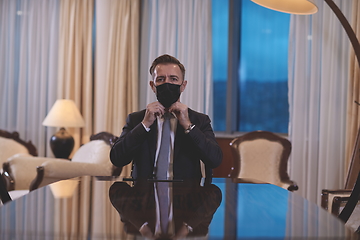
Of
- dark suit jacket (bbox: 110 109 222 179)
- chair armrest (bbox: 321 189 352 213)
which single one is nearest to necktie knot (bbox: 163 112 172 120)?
dark suit jacket (bbox: 110 109 222 179)

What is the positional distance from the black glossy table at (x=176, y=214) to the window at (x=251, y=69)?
3.73m

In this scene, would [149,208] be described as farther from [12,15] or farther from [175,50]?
[12,15]

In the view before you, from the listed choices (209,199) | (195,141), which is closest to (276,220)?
(209,199)

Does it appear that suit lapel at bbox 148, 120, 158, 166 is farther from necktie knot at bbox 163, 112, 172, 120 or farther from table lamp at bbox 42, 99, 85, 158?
table lamp at bbox 42, 99, 85, 158

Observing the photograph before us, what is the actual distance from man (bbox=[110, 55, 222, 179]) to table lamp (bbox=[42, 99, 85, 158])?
2.60 metres

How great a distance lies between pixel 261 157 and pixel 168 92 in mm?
2278

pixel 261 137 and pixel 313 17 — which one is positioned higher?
pixel 313 17

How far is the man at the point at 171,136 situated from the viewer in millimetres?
1947

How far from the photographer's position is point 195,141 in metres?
1.99

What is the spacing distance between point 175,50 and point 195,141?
126 inches

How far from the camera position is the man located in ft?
6.39

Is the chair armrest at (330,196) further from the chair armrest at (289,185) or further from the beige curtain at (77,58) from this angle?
the beige curtain at (77,58)

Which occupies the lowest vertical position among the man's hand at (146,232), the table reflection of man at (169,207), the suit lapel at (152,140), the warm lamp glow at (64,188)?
the warm lamp glow at (64,188)

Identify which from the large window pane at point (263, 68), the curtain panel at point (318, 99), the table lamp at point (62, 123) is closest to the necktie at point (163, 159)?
the table lamp at point (62, 123)
